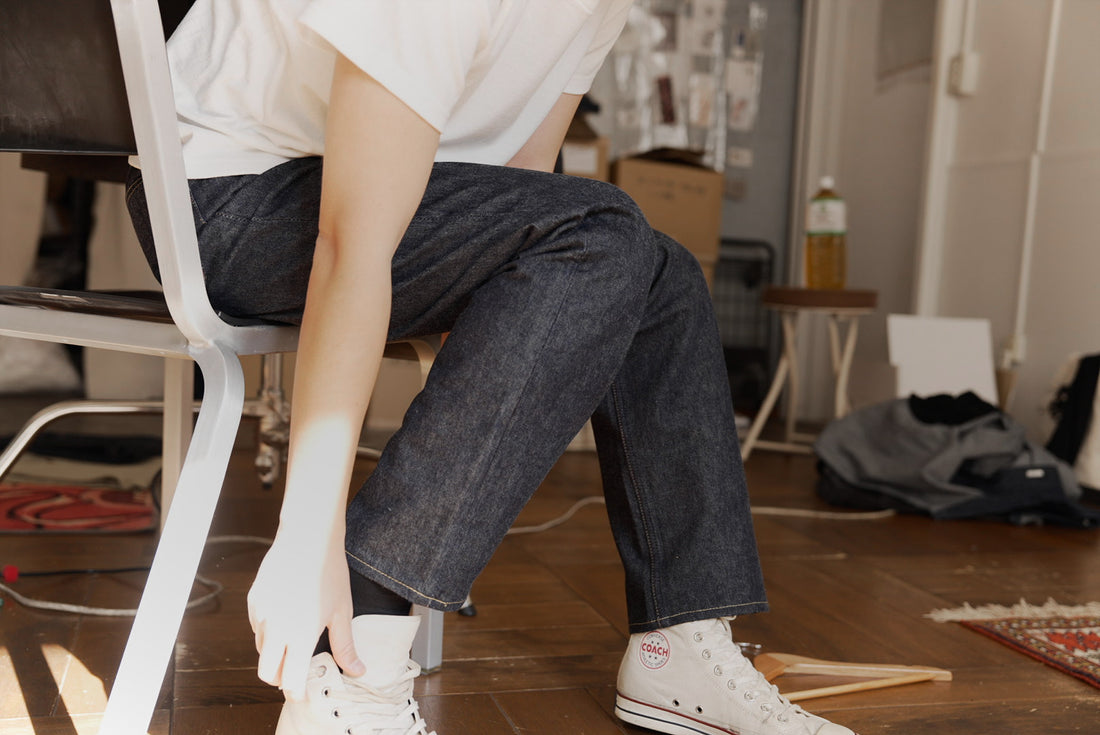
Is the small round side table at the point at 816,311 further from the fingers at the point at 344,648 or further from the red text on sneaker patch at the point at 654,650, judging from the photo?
the fingers at the point at 344,648

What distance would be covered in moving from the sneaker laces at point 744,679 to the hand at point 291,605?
1.26 ft

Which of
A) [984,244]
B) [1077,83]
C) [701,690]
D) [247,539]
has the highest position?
[1077,83]

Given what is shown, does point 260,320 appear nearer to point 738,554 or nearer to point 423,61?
point 423,61

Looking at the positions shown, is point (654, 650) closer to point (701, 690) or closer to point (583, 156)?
point (701, 690)

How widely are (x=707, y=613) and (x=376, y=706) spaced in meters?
0.30

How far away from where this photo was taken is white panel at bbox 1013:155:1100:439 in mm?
2443

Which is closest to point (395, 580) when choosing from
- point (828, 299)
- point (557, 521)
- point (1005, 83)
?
point (557, 521)

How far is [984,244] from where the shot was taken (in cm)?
283

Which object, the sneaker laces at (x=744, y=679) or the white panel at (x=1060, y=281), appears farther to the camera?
the white panel at (x=1060, y=281)

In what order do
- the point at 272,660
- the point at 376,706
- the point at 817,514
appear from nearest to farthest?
the point at 272,660, the point at 376,706, the point at 817,514

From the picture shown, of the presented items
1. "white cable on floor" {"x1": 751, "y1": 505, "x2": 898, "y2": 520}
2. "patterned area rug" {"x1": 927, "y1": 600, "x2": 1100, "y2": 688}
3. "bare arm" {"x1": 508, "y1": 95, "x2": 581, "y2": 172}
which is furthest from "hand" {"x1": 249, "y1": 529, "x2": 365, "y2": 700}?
"white cable on floor" {"x1": 751, "y1": 505, "x2": 898, "y2": 520}

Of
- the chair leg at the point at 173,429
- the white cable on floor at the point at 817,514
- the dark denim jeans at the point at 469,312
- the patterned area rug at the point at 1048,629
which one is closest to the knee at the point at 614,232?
the dark denim jeans at the point at 469,312

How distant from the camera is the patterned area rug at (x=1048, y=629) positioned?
1121 millimetres

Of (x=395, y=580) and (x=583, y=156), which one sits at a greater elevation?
(x=583, y=156)
